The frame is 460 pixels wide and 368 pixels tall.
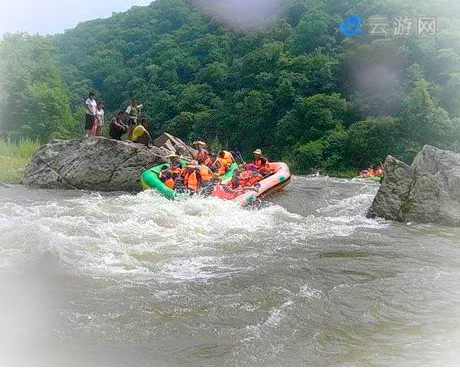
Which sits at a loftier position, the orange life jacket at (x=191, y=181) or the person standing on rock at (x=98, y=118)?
the person standing on rock at (x=98, y=118)

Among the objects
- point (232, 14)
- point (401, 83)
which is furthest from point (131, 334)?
point (232, 14)

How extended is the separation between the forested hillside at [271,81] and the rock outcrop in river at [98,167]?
7266 millimetres

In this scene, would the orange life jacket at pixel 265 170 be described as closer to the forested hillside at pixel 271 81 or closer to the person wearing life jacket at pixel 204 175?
the person wearing life jacket at pixel 204 175

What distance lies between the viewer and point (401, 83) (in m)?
30.5

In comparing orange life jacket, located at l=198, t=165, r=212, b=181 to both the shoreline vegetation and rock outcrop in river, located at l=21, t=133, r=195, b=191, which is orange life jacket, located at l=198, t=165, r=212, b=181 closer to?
rock outcrop in river, located at l=21, t=133, r=195, b=191

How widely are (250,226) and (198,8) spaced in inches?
2232

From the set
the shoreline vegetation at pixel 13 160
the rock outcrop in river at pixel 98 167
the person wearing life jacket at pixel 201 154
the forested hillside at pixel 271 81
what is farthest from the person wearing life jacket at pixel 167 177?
the forested hillside at pixel 271 81

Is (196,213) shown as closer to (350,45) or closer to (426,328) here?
(426,328)

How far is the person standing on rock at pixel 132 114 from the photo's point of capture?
12.3 metres

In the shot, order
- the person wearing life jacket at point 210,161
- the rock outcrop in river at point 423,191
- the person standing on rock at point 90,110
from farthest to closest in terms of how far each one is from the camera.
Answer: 1. the person standing on rock at point 90,110
2. the person wearing life jacket at point 210,161
3. the rock outcrop in river at point 423,191

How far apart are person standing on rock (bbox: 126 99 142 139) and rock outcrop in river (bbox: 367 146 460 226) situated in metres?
6.37

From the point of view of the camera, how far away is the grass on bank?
40.6 ft

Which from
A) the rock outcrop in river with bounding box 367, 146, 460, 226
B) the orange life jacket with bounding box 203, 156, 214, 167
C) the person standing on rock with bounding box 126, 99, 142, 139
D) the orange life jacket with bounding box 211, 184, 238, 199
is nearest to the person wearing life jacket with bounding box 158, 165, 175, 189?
the orange life jacket with bounding box 211, 184, 238, 199

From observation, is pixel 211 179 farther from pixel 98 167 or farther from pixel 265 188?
pixel 98 167
